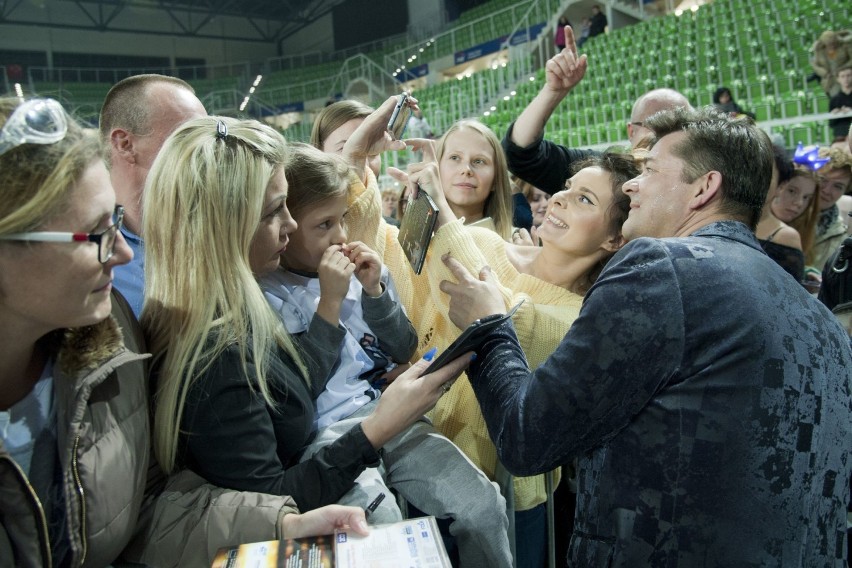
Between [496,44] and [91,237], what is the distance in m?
15.4

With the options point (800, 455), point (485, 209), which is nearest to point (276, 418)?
point (800, 455)

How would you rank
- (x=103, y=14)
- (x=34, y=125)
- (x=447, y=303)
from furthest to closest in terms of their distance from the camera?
(x=103, y=14) → (x=447, y=303) → (x=34, y=125)

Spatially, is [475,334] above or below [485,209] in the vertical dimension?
below

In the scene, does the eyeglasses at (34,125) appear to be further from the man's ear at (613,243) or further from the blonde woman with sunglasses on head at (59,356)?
the man's ear at (613,243)

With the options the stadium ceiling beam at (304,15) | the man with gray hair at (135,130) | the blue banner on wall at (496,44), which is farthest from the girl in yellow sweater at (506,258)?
the stadium ceiling beam at (304,15)

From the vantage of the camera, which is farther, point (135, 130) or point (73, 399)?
point (135, 130)

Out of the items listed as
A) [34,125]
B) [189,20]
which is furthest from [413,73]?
[34,125]

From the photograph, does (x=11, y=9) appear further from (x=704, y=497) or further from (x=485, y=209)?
(x=704, y=497)

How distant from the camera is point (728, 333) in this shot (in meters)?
1.08

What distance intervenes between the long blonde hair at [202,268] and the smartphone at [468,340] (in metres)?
0.30

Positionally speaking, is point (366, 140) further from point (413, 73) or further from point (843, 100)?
point (413, 73)

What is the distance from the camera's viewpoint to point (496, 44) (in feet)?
49.2

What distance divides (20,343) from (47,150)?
327 millimetres

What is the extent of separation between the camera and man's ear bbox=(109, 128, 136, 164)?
1982 mm
